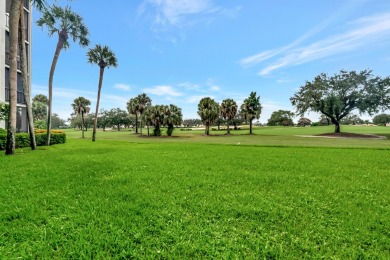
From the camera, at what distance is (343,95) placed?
2121 inches

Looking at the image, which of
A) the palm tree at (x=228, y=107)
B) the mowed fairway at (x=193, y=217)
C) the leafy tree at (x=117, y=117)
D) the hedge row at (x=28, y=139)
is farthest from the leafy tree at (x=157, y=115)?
the leafy tree at (x=117, y=117)

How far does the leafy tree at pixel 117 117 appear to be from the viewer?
376ft

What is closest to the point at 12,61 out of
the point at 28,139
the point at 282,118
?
the point at 28,139

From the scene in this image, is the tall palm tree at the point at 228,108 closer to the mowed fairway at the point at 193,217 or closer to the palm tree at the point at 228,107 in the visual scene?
the palm tree at the point at 228,107

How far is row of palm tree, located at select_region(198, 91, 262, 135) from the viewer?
62.7 metres

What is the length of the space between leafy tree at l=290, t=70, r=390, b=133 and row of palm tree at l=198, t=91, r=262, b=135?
13.8 m

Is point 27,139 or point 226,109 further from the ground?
point 226,109

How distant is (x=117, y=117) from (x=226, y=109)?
70.2 meters

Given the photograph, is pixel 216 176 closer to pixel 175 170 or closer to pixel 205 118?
pixel 175 170

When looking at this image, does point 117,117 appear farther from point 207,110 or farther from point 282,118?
point 282,118

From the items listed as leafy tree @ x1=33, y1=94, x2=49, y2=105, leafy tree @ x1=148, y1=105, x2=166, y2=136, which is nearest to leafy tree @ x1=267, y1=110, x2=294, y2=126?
leafy tree @ x1=148, y1=105, x2=166, y2=136

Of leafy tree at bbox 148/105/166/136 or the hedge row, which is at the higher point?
leafy tree at bbox 148/105/166/136

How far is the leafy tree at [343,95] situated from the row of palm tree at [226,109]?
13766mm

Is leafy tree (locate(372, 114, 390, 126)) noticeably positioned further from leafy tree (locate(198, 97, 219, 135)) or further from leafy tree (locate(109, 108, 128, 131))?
leafy tree (locate(109, 108, 128, 131))
